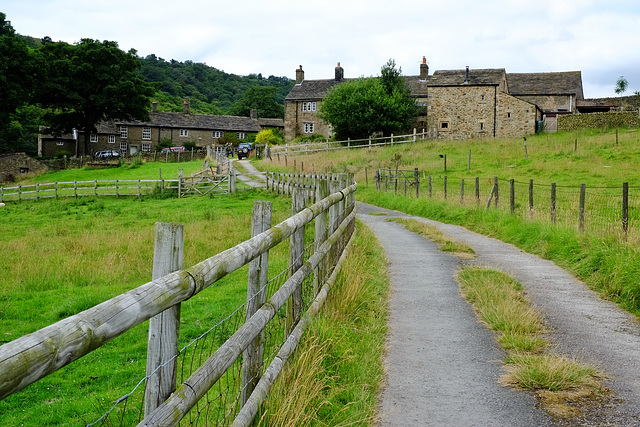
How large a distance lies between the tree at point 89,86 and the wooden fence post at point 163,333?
5730 centimetres

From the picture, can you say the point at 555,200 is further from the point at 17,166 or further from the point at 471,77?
the point at 17,166

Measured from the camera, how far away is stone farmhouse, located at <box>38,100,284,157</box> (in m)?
67.6

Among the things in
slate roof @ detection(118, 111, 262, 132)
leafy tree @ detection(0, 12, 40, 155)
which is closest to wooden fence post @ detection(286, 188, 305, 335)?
leafy tree @ detection(0, 12, 40, 155)

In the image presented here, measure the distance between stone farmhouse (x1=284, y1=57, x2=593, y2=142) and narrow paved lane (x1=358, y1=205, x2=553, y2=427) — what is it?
154 ft

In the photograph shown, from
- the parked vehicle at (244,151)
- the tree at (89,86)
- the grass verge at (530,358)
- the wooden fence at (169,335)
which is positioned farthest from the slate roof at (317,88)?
the wooden fence at (169,335)

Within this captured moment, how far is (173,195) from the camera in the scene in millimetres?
31922

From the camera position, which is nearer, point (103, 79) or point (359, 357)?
point (359, 357)

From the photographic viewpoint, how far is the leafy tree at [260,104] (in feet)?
330

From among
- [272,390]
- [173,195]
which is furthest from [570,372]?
[173,195]

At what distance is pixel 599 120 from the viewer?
49594 millimetres

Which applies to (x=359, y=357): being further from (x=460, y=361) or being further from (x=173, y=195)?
(x=173, y=195)

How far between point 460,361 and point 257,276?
2.68 metres

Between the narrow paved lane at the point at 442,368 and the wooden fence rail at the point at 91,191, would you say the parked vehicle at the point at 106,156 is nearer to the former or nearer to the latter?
the wooden fence rail at the point at 91,191

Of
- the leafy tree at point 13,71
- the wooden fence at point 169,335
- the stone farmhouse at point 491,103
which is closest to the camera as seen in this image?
the wooden fence at point 169,335
